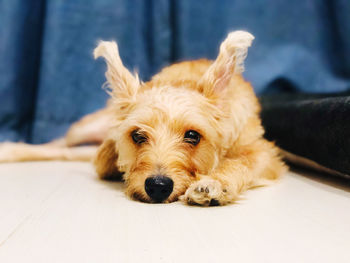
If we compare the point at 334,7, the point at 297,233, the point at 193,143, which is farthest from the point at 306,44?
the point at 297,233

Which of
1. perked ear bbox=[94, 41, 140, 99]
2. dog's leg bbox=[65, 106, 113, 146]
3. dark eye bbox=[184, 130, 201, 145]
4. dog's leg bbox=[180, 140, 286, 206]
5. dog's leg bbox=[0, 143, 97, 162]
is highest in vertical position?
perked ear bbox=[94, 41, 140, 99]

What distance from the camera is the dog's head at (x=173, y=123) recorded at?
4.71 feet

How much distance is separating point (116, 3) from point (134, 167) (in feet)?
6.86

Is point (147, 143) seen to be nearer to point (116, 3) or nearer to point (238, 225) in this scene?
point (238, 225)

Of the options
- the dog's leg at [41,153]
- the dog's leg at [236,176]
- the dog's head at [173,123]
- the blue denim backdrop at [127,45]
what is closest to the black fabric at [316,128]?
the dog's leg at [236,176]

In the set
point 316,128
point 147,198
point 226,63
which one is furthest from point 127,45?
point 147,198

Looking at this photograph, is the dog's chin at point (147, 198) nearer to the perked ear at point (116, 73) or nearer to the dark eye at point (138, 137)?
the dark eye at point (138, 137)

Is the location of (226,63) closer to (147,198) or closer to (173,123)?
(173,123)

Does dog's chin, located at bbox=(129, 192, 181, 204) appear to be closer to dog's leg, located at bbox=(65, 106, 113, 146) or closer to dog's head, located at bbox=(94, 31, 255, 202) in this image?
dog's head, located at bbox=(94, 31, 255, 202)

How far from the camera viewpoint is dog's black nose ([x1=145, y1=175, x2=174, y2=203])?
1.38m

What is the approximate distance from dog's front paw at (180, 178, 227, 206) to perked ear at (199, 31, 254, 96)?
0.51 metres

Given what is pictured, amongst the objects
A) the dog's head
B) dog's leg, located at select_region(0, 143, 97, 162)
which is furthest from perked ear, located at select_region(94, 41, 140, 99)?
dog's leg, located at select_region(0, 143, 97, 162)

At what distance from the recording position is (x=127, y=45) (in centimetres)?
322

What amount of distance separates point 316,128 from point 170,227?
3.56ft
